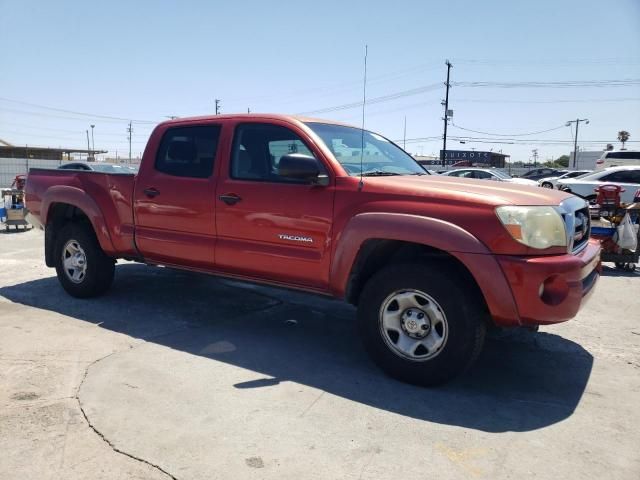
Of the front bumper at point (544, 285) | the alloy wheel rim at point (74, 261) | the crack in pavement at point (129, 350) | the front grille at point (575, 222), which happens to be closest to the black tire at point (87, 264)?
the alloy wheel rim at point (74, 261)

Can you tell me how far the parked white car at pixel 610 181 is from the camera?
41.7ft

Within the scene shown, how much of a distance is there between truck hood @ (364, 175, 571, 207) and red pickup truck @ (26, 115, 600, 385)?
1 cm

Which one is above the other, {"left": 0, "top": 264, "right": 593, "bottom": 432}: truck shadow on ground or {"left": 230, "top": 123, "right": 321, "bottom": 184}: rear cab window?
{"left": 230, "top": 123, "right": 321, "bottom": 184}: rear cab window

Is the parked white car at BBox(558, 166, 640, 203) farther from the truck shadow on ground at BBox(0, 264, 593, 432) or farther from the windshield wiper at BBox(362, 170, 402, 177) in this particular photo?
the windshield wiper at BBox(362, 170, 402, 177)

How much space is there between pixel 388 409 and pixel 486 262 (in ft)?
3.58

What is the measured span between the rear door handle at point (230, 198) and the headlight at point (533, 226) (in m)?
2.10

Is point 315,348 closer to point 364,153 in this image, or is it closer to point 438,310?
point 438,310

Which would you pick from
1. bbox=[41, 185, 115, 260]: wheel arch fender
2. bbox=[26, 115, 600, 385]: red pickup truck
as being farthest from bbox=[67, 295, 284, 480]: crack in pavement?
bbox=[41, 185, 115, 260]: wheel arch fender

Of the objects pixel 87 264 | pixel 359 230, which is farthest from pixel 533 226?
pixel 87 264

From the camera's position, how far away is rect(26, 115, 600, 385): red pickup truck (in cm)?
323

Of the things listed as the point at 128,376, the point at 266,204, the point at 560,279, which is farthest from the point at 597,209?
the point at 128,376

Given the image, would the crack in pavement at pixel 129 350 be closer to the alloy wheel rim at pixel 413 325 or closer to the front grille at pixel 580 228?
the alloy wheel rim at pixel 413 325

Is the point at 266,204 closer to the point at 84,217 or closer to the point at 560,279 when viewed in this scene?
the point at 560,279

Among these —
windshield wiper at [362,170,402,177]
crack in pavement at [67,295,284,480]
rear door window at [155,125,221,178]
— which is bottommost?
crack in pavement at [67,295,284,480]
